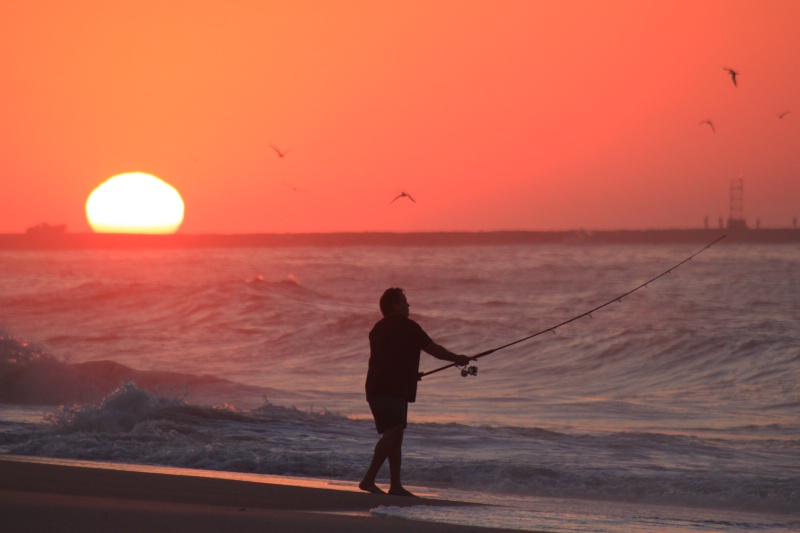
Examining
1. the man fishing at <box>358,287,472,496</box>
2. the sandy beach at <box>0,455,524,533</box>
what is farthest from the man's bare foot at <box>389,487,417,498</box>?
the sandy beach at <box>0,455,524,533</box>

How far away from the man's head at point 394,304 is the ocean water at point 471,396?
1341 millimetres

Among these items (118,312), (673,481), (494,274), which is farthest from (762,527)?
(494,274)

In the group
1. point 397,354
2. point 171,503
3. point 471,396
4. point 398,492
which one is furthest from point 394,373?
point 471,396

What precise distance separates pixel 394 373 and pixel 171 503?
63.2 inches

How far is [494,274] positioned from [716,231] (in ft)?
286

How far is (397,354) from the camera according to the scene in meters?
6.68

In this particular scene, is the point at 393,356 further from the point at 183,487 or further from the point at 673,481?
the point at 673,481

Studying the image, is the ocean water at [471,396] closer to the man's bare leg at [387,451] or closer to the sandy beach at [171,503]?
the sandy beach at [171,503]

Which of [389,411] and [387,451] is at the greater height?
[389,411]

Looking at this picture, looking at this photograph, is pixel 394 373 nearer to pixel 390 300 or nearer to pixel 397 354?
pixel 397 354

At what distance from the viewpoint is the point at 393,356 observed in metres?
6.68

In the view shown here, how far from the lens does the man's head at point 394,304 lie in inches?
265

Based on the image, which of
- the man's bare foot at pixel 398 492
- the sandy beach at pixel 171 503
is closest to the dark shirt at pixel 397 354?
the man's bare foot at pixel 398 492

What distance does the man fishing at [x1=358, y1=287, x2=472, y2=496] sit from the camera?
6656mm
